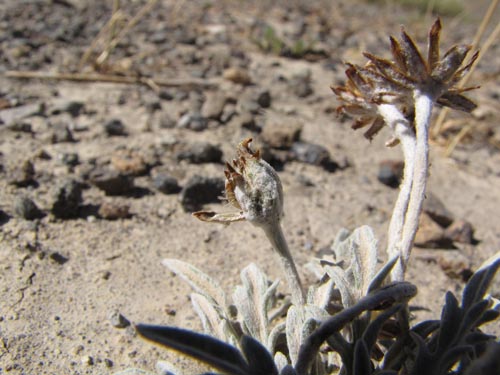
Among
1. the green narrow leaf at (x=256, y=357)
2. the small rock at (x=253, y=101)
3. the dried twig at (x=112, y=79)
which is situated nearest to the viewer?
the green narrow leaf at (x=256, y=357)

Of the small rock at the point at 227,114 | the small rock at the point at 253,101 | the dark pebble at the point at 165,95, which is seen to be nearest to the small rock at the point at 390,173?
the small rock at the point at 253,101

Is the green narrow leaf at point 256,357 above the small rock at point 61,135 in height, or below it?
above

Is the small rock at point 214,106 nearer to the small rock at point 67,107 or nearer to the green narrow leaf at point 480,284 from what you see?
the small rock at point 67,107

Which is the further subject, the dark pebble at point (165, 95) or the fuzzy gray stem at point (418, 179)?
the dark pebble at point (165, 95)

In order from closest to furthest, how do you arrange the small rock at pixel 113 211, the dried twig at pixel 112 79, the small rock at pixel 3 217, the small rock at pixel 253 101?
the small rock at pixel 3 217
the small rock at pixel 113 211
the small rock at pixel 253 101
the dried twig at pixel 112 79

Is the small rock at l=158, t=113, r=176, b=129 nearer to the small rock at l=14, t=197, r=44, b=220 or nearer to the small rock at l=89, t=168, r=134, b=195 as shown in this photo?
the small rock at l=89, t=168, r=134, b=195

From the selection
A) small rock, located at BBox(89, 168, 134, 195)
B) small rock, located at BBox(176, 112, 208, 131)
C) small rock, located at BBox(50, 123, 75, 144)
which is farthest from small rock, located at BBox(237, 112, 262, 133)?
small rock, located at BBox(50, 123, 75, 144)

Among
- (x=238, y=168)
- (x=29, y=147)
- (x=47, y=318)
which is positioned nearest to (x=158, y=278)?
(x=47, y=318)
